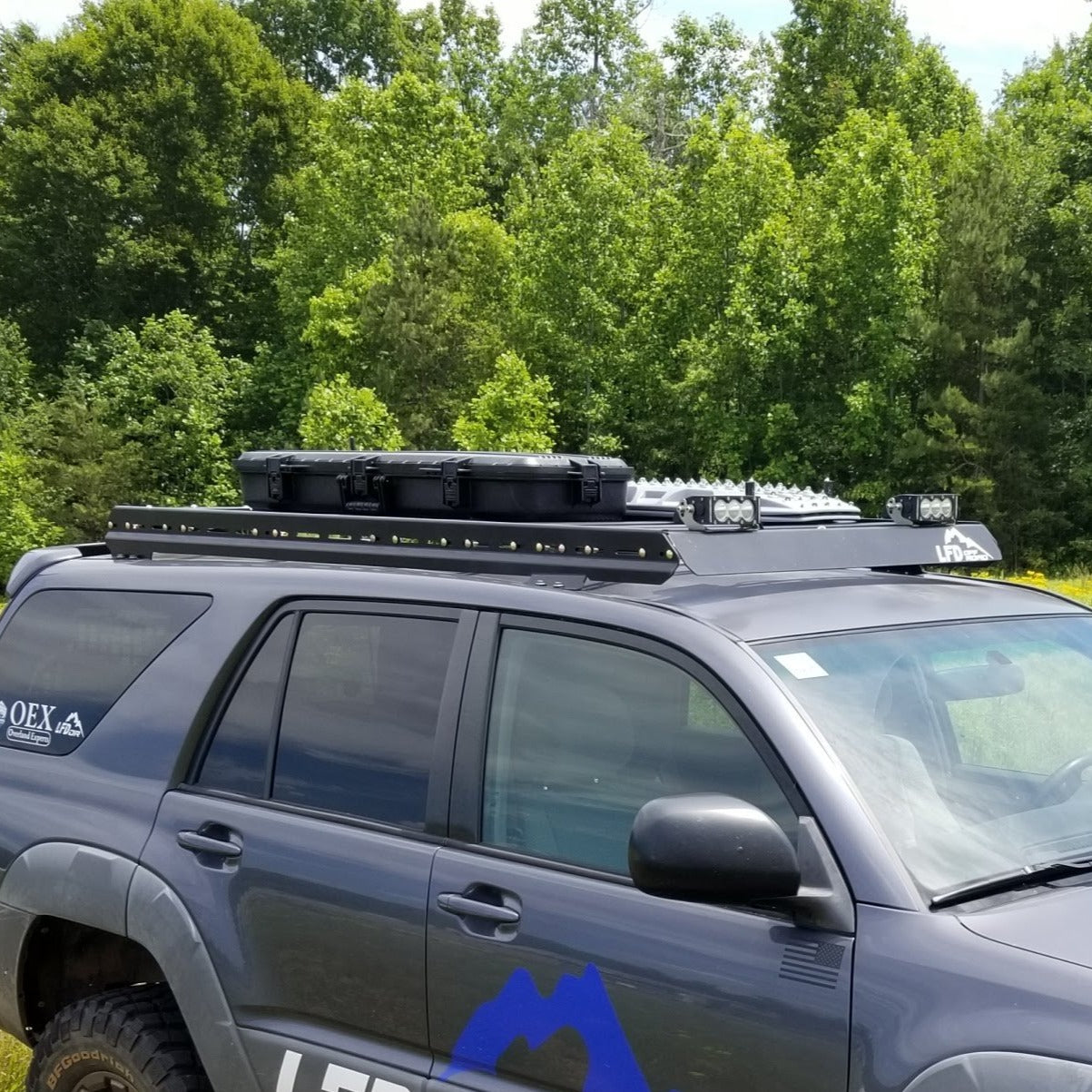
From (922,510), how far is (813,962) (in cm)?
160

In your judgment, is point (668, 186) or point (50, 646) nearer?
point (50, 646)

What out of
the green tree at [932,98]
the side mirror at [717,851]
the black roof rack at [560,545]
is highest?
the green tree at [932,98]

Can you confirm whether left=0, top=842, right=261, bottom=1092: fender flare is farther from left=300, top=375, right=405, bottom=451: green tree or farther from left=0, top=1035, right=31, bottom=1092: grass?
left=300, top=375, right=405, bottom=451: green tree

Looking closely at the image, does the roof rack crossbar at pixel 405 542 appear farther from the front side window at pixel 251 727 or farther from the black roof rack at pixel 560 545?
the front side window at pixel 251 727

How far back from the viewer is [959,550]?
346 centimetres

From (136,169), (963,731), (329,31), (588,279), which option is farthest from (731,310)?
(963,731)

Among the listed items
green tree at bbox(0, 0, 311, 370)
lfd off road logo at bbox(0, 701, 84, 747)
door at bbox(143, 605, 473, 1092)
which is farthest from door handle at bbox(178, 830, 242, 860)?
green tree at bbox(0, 0, 311, 370)

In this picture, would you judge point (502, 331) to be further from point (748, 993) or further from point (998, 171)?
point (748, 993)

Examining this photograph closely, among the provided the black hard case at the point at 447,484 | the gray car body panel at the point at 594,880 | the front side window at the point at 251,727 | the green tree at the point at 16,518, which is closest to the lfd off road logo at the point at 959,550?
the gray car body panel at the point at 594,880

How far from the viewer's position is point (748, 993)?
2.28 meters

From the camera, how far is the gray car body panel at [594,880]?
2.07 metres

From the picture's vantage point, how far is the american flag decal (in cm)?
220

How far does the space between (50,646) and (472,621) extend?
5.07ft

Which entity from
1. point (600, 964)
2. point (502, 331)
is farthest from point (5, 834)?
point (502, 331)
